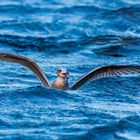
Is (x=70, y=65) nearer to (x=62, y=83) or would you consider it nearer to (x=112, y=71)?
(x=62, y=83)

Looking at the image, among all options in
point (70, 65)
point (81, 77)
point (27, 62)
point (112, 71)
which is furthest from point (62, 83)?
point (70, 65)

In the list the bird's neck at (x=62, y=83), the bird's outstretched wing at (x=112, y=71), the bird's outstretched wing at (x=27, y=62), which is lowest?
the bird's neck at (x=62, y=83)

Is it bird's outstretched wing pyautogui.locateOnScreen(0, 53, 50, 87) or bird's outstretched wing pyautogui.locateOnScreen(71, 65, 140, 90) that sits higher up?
bird's outstretched wing pyautogui.locateOnScreen(0, 53, 50, 87)

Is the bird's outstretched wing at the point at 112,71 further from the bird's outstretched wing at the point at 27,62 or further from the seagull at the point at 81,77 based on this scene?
the bird's outstretched wing at the point at 27,62

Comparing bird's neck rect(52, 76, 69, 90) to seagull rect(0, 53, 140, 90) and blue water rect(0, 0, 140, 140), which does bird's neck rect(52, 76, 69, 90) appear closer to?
seagull rect(0, 53, 140, 90)

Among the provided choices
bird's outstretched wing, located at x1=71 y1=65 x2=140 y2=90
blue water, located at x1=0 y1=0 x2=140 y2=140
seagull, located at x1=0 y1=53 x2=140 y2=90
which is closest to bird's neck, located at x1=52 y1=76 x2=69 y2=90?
seagull, located at x1=0 y1=53 x2=140 y2=90

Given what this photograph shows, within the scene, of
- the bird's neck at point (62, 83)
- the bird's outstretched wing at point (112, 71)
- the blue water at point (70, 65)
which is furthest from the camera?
the bird's neck at point (62, 83)

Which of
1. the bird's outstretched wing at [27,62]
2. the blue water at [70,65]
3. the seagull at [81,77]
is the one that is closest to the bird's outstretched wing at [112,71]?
the seagull at [81,77]

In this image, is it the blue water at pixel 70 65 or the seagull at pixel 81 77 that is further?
the seagull at pixel 81 77

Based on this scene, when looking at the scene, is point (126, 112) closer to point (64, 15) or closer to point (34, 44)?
point (34, 44)
